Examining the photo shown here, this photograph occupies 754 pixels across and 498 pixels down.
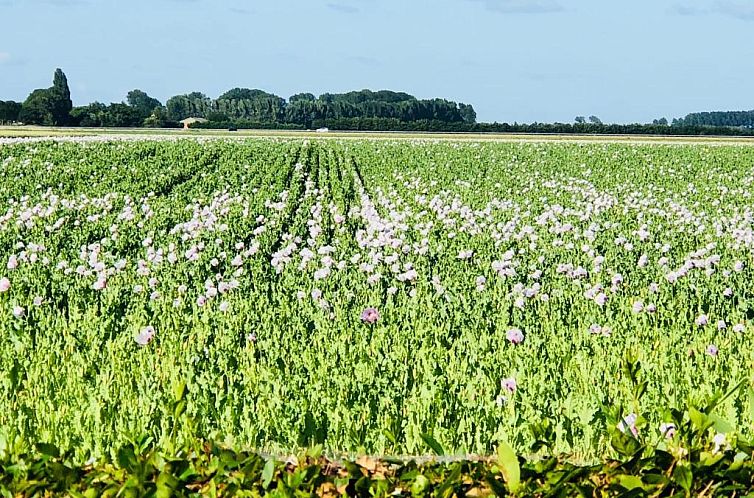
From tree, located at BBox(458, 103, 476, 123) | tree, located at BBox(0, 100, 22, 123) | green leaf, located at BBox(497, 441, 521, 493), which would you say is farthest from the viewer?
tree, located at BBox(458, 103, 476, 123)

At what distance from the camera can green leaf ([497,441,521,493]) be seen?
8.87ft

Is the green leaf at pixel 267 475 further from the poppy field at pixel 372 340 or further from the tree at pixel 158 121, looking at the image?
the tree at pixel 158 121

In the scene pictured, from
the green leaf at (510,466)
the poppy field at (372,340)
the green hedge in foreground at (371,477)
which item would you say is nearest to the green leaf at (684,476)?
the green hedge in foreground at (371,477)

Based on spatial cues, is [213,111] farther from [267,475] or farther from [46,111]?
[267,475]

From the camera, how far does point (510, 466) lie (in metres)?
2.74

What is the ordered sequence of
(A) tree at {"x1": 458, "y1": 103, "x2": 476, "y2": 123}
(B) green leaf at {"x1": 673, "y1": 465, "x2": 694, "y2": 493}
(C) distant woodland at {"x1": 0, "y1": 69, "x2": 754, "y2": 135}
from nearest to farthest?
1. (B) green leaf at {"x1": 673, "y1": 465, "x2": 694, "y2": 493}
2. (C) distant woodland at {"x1": 0, "y1": 69, "x2": 754, "y2": 135}
3. (A) tree at {"x1": 458, "y1": 103, "x2": 476, "y2": 123}

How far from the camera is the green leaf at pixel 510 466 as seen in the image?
8.87 ft

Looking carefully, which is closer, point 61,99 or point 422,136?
point 422,136

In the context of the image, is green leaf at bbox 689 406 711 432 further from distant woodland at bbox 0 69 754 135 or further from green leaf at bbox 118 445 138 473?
distant woodland at bbox 0 69 754 135

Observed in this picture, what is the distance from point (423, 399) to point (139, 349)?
2.52 meters

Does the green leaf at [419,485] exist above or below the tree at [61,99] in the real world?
below

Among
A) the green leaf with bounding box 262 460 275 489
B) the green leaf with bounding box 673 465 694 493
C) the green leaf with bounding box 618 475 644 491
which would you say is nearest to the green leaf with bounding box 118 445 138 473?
the green leaf with bounding box 262 460 275 489

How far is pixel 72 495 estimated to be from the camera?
2748 millimetres

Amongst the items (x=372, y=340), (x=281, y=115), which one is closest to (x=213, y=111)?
(x=281, y=115)
